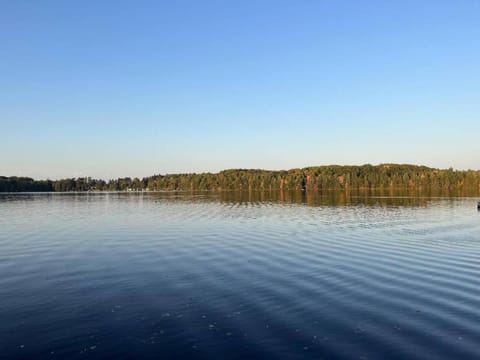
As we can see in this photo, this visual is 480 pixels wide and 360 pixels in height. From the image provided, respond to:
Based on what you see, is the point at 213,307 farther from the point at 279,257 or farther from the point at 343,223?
the point at 343,223

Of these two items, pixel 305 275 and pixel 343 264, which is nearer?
pixel 305 275

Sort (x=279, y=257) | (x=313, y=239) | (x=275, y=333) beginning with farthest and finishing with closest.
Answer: (x=313, y=239), (x=279, y=257), (x=275, y=333)

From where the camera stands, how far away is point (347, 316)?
55.2ft

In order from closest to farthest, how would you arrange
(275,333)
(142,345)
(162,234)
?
(142,345) < (275,333) < (162,234)

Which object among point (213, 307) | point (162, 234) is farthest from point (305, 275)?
point (162, 234)

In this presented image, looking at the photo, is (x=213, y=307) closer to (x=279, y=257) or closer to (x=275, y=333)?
(x=275, y=333)

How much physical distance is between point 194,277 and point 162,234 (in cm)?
2175

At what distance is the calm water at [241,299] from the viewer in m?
13.7

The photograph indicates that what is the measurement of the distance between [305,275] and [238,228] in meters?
25.7

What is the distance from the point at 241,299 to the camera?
19266 mm

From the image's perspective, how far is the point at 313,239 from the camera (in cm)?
4016

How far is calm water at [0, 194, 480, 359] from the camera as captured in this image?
13.7 m

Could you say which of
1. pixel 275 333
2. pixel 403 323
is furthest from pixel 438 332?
pixel 275 333

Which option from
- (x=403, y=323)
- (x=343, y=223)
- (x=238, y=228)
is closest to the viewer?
(x=403, y=323)
